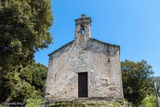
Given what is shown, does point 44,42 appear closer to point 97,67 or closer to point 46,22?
point 46,22

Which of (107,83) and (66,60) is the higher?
(66,60)

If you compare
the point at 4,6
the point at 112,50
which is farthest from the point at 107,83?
the point at 4,6

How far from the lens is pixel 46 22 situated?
13.0 metres

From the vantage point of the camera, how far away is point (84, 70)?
53.8ft

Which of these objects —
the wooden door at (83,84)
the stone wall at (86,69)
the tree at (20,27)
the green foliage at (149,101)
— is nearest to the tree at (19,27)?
the tree at (20,27)

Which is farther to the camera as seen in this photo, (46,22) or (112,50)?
(112,50)

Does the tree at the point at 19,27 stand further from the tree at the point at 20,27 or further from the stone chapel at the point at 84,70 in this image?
the stone chapel at the point at 84,70

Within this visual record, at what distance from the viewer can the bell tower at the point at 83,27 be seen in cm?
1736

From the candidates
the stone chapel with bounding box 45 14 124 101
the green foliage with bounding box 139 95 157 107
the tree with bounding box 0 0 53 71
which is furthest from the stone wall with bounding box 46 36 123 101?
the green foliage with bounding box 139 95 157 107

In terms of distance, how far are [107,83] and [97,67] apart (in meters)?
1.54

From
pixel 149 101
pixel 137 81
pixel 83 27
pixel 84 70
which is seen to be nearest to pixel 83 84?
pixel 84 70

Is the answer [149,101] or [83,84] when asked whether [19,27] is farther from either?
[149,101]

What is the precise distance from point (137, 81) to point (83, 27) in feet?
52.9

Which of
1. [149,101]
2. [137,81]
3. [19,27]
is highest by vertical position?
[19,27]
